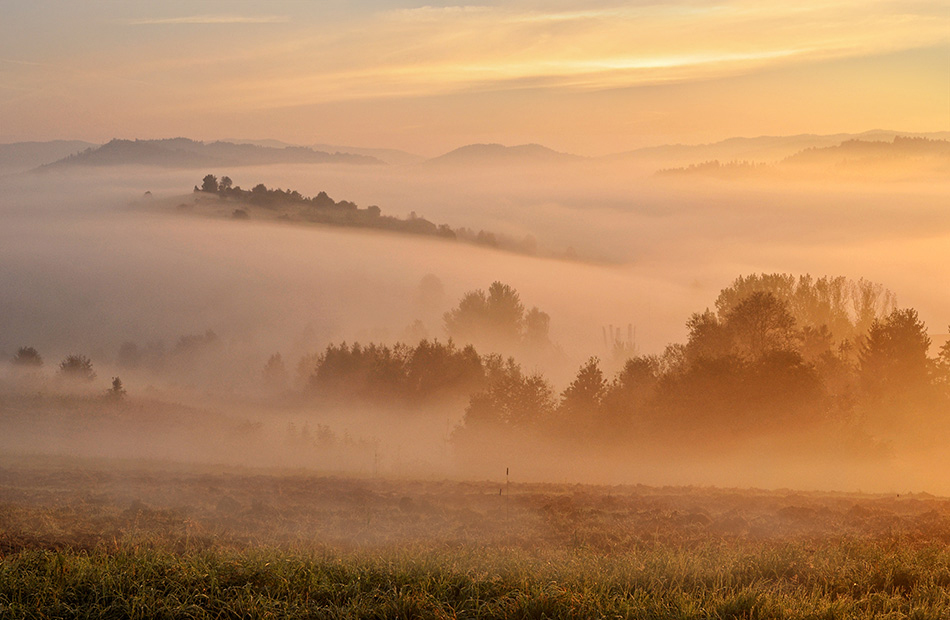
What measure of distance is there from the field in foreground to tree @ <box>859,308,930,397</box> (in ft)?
99.3

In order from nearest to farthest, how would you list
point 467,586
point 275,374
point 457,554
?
1. point 467,586
2. point 457,554
3. point 275,374

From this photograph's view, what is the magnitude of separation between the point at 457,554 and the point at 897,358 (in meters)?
42.8

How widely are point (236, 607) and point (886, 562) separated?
821 centimetres

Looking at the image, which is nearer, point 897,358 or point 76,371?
point 897,358

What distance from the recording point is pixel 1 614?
8.98m

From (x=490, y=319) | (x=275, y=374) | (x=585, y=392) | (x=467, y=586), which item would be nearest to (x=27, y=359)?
(x=275, y=374)

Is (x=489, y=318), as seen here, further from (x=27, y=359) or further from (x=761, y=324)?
(x=761, y=324)

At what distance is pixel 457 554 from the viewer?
12336mm

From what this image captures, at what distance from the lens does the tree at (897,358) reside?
4706 centimetres

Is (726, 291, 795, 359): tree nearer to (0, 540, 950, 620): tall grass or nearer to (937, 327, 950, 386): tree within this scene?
(937, 327, 950, 386): tree

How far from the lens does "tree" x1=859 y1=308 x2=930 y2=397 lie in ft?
154

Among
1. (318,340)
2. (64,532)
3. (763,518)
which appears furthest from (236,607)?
(318,340)

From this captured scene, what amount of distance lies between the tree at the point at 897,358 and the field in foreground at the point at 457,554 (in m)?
30.3

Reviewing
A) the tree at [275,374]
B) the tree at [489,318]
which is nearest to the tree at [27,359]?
the tree at [275,374]
